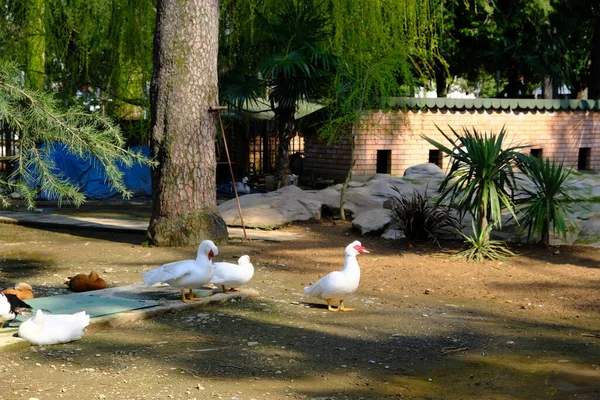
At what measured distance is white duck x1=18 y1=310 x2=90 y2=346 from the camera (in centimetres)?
694

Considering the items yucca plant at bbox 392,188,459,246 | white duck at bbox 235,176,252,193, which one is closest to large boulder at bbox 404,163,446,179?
yucca plant at bbox 392,188,459,246

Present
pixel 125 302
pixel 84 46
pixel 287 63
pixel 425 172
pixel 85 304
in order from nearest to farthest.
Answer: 1. pixel 85 304
2. pixel 125 302
3. pixel 287 63
4. pixel 425 172
5. pixel 84 46

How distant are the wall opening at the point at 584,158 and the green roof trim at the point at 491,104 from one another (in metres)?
1.13

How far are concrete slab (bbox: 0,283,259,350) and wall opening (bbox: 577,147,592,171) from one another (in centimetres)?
1662

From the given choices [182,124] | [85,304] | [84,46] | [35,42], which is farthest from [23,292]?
[35,42]

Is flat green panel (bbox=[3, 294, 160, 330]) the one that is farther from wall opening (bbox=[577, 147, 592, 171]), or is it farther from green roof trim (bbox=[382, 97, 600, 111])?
A: wall opening (bbox=[577, 147, 592, 171])

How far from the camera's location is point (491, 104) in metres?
22.1

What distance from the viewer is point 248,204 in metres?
15.9

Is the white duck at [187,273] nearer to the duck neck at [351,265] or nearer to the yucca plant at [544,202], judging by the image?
the duck neck at [351,265]

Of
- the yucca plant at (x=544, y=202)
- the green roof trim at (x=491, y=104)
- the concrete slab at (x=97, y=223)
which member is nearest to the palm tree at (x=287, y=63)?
the green roof trim at (x=491, y=104)

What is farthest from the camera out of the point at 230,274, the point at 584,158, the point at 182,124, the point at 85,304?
the point at 584,158

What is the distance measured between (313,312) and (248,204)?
7270 millimetres

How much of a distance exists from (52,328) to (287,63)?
10.8 metres

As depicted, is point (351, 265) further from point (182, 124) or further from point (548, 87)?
point (548, 87)
